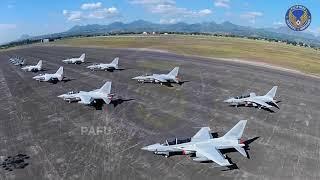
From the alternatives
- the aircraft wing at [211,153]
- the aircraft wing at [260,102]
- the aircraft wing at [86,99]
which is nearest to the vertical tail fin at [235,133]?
the aircraft wing at [211,153]

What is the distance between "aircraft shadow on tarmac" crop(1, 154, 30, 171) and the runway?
928 mm

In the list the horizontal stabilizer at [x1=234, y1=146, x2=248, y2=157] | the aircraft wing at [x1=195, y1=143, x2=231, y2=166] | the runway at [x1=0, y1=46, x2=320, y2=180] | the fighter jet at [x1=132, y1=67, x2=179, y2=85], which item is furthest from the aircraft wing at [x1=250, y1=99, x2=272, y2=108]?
the aircraft wing at [x1=195, y1=143, x2=231, y2=166]


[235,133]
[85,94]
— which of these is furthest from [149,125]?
[85,94]

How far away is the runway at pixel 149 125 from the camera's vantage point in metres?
44.2

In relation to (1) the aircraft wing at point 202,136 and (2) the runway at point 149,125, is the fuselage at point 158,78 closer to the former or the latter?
(2) the runway at point 149,125

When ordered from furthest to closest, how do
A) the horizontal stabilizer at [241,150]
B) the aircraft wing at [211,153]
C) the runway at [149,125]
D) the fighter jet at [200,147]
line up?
the horizontal stabilizer at [241,150], the fighter jet at [200,147], the runway at [149,125], the aircraft wing at [211,153]

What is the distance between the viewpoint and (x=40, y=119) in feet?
205

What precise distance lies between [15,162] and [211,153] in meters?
25.7

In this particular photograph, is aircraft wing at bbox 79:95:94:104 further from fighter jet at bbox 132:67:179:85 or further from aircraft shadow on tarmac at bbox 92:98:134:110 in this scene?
fighter jet at bbox 132:67:179:85

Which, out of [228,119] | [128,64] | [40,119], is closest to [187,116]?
[228,119]

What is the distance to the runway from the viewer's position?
44156 mm

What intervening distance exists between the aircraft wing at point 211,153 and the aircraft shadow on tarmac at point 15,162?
22630 mm

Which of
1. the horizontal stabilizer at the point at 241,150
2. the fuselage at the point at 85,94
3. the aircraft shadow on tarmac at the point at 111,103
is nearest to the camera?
→ the horizontal stabilizer at the point at 241,150

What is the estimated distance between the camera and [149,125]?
2306 inches
